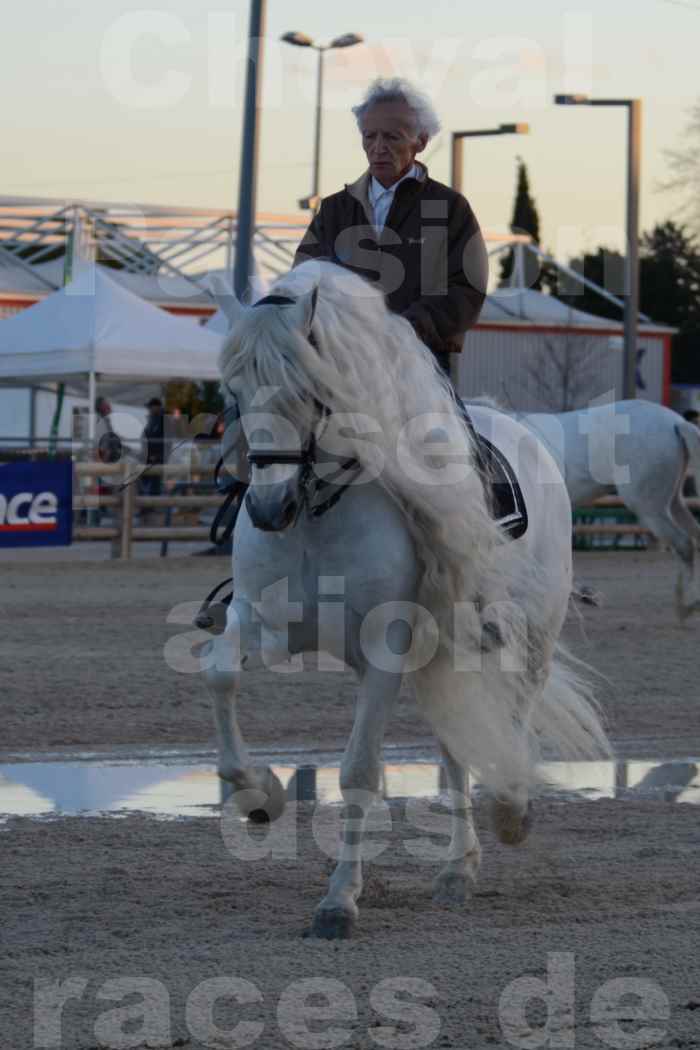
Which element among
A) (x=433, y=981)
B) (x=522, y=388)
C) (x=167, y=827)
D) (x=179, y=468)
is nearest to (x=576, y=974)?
(x=433, y=981)

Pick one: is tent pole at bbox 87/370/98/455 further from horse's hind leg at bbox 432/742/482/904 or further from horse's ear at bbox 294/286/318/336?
horse's ear at bbox 294/286/318/336

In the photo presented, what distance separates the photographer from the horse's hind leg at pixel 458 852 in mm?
5973

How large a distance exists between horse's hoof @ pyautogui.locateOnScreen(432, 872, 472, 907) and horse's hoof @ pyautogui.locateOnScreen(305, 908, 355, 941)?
0.69 metres

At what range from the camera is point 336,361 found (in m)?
5.27

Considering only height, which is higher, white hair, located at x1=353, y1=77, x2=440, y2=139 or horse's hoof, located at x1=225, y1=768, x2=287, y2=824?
white hair, located at x1=353, y1=77, x2=440, y2=139

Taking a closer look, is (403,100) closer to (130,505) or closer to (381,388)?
(381,388)

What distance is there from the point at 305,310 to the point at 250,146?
56.2 ft

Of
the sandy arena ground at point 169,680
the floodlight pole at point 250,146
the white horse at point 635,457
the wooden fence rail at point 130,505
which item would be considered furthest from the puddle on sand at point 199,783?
the floodlight pole at point 250,146

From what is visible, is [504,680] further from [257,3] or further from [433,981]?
[257,3]

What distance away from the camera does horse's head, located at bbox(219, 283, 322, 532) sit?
16.7 ft

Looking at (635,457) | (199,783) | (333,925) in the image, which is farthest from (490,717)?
(635,457)

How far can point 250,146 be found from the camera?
2181 centimetres

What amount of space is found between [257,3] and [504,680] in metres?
16.8

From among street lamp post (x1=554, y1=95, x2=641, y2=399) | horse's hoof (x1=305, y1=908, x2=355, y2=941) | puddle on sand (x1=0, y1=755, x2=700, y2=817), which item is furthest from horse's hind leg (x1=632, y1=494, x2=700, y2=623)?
street lamp post (x1=554, y1=95, x2=641, y2=399)
